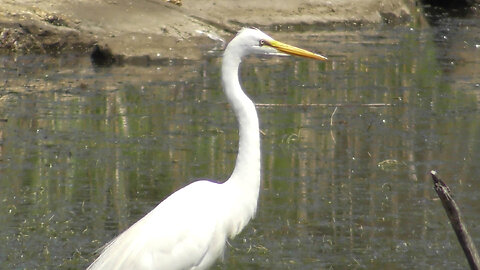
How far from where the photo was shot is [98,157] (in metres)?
8.34

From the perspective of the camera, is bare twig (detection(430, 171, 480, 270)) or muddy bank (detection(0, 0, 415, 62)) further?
muddy bank (detection(0, 0, 415, 62))

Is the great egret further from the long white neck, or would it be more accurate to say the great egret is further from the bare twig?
the bare twig

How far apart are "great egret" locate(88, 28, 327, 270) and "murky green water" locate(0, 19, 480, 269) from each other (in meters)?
0.76

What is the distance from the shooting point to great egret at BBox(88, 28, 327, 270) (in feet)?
16.5

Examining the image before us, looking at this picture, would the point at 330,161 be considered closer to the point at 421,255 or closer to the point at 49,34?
the point at 421,255

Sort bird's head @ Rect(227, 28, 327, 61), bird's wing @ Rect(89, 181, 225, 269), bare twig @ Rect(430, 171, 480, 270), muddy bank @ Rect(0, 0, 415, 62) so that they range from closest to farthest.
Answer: bare twig @ Rect(430, 171, 480, 270) < bird's wing @ Rect(89, 181, 225, 269) < bird's head @ Rect(227, 28, 327, 61) < muddy bank @ Rect(0, 0, 415, 62)

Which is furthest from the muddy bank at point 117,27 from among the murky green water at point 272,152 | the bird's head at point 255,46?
the bird's head at point 255,46

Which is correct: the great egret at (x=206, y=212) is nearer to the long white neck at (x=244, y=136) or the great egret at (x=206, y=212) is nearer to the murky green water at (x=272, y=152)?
the long white neck at (x=244, y=136)

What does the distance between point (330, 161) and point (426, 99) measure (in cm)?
275

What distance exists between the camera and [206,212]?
5.15m

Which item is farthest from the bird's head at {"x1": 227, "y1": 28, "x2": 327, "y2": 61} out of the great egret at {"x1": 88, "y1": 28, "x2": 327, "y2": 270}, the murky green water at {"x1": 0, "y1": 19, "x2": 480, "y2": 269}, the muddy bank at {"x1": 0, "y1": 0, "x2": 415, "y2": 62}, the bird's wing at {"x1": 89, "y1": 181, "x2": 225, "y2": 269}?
the muddy bank at {"x1": 0, "y1": 0, "x2": 415, "y2": 62}

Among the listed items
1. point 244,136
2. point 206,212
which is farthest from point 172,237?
point 244,136

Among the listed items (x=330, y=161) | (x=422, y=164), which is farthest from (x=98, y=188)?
(x=422, y=164)

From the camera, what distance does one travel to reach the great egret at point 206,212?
502 centimetres
